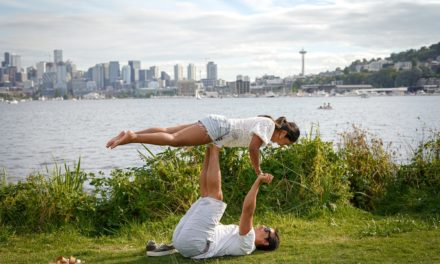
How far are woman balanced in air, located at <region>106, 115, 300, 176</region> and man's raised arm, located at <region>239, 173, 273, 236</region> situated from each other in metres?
0.25

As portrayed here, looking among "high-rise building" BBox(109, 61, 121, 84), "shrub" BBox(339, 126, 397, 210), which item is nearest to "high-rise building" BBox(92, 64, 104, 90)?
"high-rise building" BBox(109, 61, 121, 84)

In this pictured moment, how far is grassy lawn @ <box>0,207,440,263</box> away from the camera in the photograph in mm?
6152

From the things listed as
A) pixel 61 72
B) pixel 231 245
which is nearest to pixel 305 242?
pixel 231 245

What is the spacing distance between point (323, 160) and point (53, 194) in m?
4.33

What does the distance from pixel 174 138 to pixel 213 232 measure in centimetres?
121

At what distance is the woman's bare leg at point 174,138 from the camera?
5820mm

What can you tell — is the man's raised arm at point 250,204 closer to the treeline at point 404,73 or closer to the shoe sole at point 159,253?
the shoe sole at point 159,253

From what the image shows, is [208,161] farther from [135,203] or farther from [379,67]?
[379,67]

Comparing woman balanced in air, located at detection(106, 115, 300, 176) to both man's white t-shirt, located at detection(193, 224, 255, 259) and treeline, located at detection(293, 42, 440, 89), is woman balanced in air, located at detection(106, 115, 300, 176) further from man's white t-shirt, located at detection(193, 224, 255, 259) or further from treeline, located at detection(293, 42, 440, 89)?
treeline, located at detection(293, 42, 440, 89)

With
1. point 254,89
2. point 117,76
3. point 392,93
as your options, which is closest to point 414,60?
point 392,93

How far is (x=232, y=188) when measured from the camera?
28.5 feet

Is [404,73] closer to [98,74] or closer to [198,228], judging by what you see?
[98,74]

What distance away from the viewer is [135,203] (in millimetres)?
8102

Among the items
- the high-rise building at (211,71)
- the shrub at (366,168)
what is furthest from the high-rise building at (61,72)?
the shrub at (366,168)
